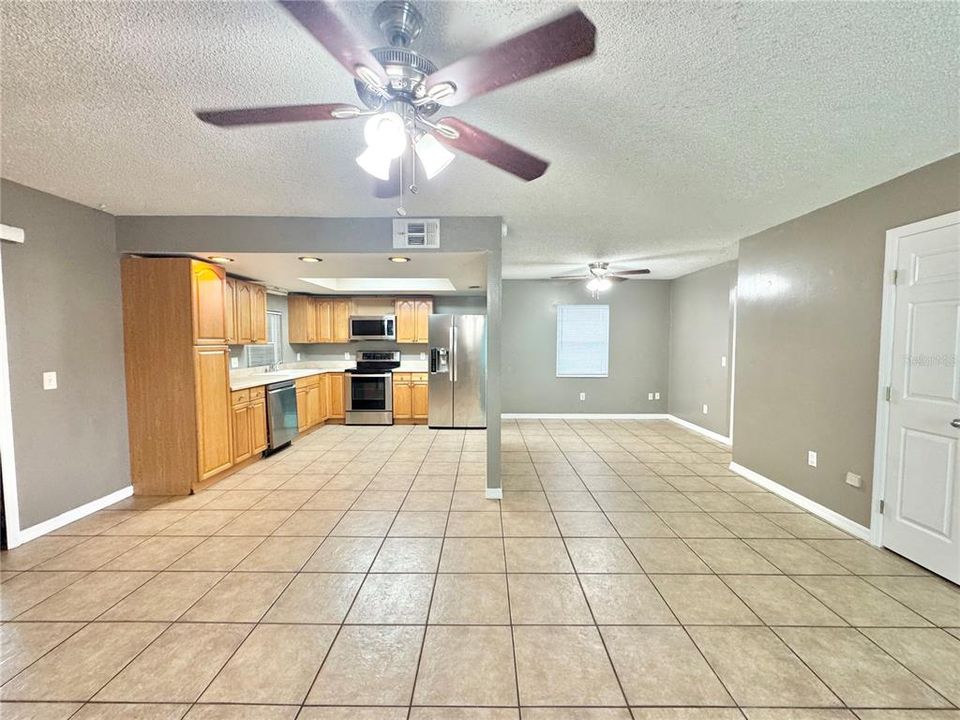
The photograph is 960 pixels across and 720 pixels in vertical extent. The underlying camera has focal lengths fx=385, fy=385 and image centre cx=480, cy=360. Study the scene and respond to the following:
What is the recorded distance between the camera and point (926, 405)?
2.35m

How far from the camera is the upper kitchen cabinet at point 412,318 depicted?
652 cm

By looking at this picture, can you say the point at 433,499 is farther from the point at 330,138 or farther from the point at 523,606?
the point at 330,138

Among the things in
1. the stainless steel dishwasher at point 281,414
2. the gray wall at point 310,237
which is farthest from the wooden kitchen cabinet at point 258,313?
the gray wall at point 310,237

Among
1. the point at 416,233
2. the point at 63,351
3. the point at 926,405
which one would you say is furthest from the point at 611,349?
the point at 63,351

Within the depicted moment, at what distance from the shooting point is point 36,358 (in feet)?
8.95

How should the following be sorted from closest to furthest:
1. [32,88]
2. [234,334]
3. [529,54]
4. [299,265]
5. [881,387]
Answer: [529,54], [32,88], [881,387], [299,265], [234,334]

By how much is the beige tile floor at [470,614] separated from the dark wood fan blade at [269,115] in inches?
85.4

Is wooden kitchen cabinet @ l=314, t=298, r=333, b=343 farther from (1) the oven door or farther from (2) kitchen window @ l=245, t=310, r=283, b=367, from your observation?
(1) the oven door

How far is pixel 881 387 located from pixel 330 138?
12.4 ft

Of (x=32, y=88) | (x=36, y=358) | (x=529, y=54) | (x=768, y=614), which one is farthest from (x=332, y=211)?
(x=768, y=614)

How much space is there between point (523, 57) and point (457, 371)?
4979mm

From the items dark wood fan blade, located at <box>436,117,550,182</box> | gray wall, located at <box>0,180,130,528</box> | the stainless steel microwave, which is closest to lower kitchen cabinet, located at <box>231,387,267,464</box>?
gray wall, located at <box>0,180,130,528</box>

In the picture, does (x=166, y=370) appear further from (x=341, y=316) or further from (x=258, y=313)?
(x=341, y=316)

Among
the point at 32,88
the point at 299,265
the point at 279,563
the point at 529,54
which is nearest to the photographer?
the point at 529,54
